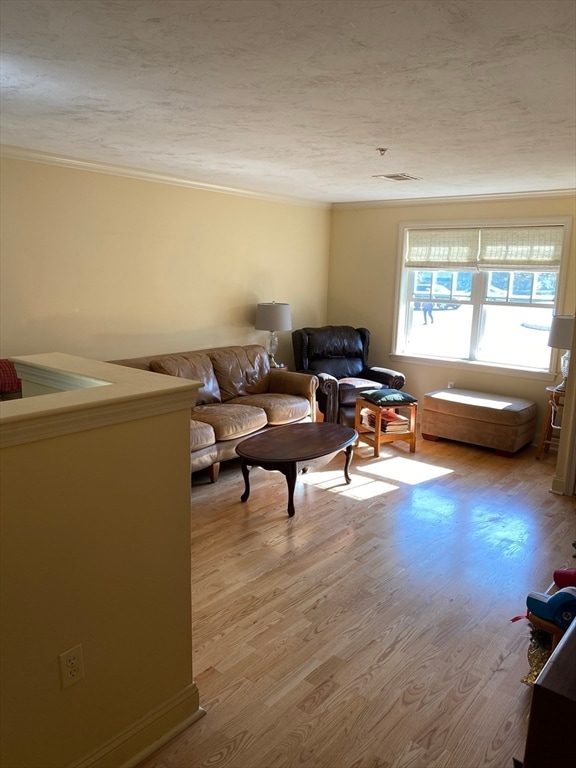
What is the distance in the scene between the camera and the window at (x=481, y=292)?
5480 mm

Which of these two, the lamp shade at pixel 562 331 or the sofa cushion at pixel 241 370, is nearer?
the lamp shade at pixel 562 331

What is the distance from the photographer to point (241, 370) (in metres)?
5.29

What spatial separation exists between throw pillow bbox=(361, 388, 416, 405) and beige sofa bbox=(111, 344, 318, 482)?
0.53 meters

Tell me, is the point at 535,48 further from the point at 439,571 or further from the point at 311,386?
the point at 311,386

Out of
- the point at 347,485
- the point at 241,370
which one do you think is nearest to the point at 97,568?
the point at 347,485

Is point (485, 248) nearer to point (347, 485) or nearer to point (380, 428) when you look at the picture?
point (380, 428)

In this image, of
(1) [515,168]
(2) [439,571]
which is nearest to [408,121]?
(1) [515,168]

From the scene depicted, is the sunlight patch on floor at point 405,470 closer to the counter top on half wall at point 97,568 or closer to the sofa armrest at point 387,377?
the sofa armrest at point 387,377

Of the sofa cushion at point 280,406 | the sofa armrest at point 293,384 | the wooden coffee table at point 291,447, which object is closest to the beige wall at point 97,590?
the wooden coffee table at point 291,447

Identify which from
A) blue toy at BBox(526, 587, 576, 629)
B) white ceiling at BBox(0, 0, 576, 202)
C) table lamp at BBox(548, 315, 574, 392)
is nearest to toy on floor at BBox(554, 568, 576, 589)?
blue toy at BBox(526, 587, 576, 629)

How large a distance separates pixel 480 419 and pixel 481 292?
4.73 ft

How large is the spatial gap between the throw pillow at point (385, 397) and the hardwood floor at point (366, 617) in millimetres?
843

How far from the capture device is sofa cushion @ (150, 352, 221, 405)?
15.3ft

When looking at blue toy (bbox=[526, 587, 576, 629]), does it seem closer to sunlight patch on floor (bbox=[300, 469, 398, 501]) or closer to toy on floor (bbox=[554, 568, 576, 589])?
toy on floor (bbox=[554, 568, 576, 589])
